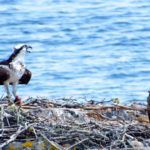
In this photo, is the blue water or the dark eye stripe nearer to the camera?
the dark eye stripe

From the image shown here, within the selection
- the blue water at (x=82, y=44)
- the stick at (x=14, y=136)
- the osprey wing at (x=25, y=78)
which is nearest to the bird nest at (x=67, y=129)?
the stick at (x=14, y=136)

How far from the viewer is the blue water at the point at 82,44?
51.6 ft

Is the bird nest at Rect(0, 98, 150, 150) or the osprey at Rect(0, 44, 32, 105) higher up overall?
the osprey at Rect(0, 44, 32, 105)

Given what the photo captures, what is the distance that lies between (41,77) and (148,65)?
199cm

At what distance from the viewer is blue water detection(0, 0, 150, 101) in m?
15.7

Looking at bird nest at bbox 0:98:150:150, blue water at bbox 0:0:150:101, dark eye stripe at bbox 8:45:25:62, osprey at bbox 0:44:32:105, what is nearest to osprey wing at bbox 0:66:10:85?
osprey at bbox 0:44:32:105

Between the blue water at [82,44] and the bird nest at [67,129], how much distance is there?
3725mm

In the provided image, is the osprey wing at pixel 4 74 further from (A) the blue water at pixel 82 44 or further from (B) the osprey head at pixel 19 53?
(A) the blue water at pixel 82 44

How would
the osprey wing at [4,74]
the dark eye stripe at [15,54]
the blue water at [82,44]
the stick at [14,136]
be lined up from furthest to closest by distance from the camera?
the blue water at [82,44] → the dark eye stripe at [15,54] → the osprey wing at [4,74] → the stick at [14,136]

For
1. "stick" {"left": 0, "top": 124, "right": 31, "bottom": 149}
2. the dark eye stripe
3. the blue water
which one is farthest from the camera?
the blue water

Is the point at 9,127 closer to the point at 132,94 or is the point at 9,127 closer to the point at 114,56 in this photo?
the point at 132,94

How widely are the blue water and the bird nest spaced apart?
3725mm

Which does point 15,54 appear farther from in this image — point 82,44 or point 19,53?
point 82,44

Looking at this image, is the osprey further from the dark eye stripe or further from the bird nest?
the bird nest
